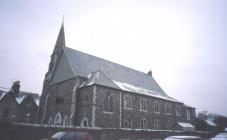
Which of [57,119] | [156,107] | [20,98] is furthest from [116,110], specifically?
[20,98]

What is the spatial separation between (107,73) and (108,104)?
7.96m

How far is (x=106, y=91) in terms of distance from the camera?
1070 inches

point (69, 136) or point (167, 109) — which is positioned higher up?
point (167, 109)

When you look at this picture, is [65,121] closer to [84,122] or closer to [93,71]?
[84,122]

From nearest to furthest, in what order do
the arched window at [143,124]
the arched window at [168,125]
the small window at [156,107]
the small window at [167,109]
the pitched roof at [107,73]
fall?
the pitched roof at [107,73]
the arched window at [143,124]
the small window at [156,107]
the arched window at [168,125]
the small window at [167,109]

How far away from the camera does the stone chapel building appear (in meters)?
26.3

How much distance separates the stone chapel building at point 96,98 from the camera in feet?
86.4

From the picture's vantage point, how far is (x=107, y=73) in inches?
1337

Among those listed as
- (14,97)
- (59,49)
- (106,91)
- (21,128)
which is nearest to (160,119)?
(106,91)

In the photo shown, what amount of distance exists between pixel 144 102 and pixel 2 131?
23.4 meters

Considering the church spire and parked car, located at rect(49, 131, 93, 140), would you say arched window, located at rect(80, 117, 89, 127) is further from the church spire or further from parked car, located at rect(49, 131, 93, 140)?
the church spire

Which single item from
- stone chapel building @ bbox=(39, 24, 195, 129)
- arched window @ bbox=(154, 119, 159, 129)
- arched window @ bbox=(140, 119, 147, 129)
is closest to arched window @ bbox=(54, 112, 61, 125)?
stone chapel building @ bbox=(39, 24, 195, 129)

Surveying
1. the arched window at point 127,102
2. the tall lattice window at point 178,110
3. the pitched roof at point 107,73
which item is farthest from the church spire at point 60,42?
the tall lattice window at point 178,110

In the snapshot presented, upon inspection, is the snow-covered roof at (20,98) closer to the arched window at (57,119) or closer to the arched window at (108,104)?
the arched window at (57,119)
